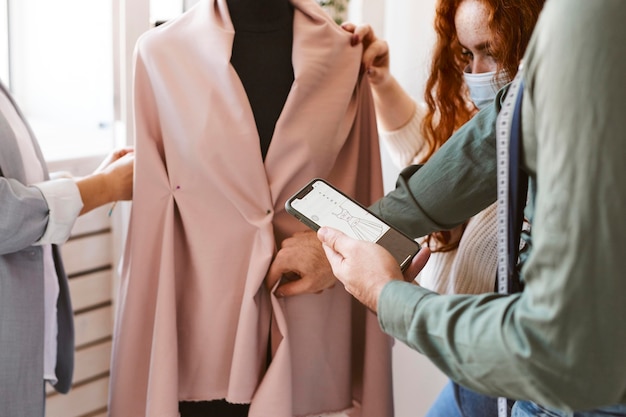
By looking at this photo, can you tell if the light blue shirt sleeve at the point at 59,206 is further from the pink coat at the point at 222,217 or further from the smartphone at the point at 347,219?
the smartphone at the point at 347,219

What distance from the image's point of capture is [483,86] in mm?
1456

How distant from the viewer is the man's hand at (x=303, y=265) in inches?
57.2

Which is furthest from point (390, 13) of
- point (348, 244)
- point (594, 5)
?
point (594, 5)

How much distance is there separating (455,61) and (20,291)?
954 mm

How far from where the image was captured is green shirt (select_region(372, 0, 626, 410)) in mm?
720

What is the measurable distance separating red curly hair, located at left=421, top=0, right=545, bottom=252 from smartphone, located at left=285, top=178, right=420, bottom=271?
41 cm

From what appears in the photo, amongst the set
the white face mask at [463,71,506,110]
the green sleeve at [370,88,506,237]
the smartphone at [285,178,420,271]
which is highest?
the white face mask at [463,71,506,110]

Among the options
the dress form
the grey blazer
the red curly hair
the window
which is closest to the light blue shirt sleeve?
the grey blazer

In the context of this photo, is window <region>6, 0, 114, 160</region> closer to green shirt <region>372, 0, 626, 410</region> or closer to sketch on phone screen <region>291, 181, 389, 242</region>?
sketch on phone screen <region>291, 181, 389, 242</region>

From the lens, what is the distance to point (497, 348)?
0.79 metres

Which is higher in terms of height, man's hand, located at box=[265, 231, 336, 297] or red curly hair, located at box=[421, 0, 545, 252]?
red curly hair, located at box=[421, 0, 545, 252]

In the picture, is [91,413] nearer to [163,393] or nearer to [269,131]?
[163,393]

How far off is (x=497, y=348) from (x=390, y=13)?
1666 millimetres

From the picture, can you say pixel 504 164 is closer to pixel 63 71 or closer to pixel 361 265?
pixel 361 265
